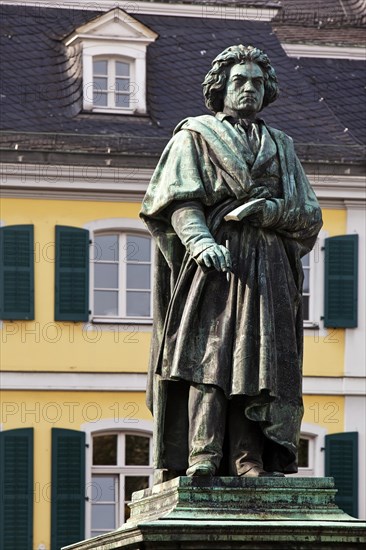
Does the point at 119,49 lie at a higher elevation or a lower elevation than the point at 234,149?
higher

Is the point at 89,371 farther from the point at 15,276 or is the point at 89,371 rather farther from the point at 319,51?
the point at 319,51

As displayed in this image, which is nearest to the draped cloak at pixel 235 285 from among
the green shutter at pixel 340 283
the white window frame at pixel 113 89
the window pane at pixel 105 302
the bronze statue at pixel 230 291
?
the bronze statue at pixel 230 291

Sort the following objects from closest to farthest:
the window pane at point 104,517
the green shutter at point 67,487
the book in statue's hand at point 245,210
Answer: the book in statue's hand at point 245,210
the green shutter at point 67,487
the window pane at point 104,517

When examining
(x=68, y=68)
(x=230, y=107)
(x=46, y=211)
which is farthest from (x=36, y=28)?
(x=230, y=107)

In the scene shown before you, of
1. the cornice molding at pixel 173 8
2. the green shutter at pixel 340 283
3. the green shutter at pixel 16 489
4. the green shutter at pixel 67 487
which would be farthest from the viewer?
the cornice molding at pixel 173 8

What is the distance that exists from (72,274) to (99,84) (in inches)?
125

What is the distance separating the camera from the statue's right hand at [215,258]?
11.4 m

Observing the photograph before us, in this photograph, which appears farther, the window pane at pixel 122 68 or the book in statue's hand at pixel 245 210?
the window pane at pixel 122 68

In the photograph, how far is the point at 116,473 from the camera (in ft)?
119

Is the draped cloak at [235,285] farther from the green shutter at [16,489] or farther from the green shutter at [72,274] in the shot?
the green shutter at [72,274]

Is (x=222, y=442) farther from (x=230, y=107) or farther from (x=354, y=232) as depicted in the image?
(x=354, y=232)

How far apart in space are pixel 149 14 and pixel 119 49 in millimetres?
2089

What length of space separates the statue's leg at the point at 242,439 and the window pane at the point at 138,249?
81.6 feet

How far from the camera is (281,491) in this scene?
11.1m
